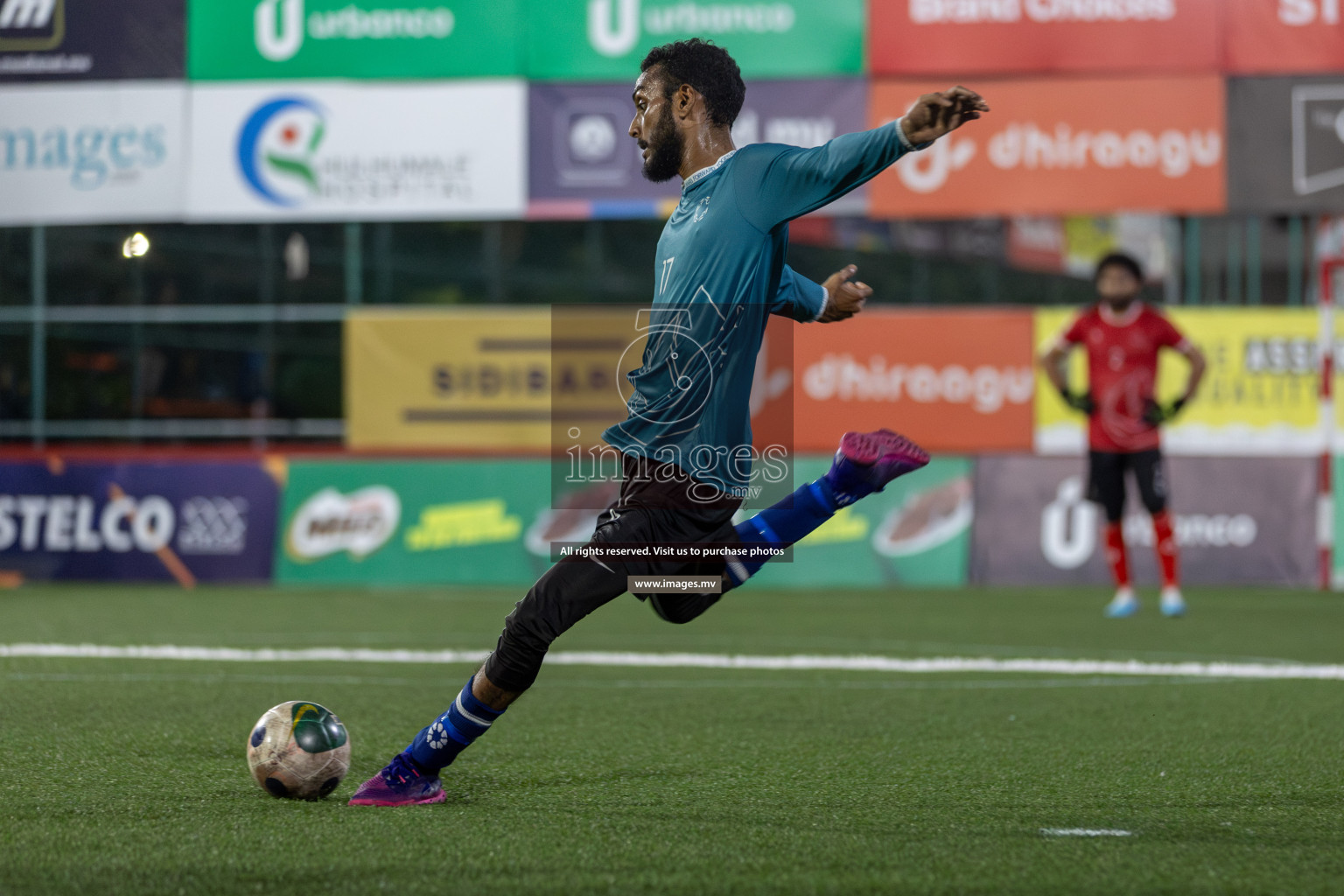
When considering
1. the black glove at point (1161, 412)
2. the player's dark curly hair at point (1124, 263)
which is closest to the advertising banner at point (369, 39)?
the player's dark curly hair at point (1124, 263)

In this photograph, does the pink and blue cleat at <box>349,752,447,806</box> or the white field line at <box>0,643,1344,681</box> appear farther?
the white field line at <box>0,643,1344,681</box>

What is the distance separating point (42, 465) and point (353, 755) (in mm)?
9014

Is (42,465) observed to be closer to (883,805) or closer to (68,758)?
(68,758)

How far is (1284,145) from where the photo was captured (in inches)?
526

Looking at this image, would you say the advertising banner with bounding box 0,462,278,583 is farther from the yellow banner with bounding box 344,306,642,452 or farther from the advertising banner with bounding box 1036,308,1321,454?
the advertising banner with bounding box 1036,308,1321,454

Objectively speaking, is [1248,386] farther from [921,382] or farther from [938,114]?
[938,114]

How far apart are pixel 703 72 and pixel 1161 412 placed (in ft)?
23.6

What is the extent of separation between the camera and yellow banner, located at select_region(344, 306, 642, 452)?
13.9 meters

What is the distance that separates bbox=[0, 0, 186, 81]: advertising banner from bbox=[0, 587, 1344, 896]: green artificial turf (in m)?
6.25

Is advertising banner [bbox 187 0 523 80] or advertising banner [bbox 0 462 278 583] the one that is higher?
advertising banner [bbox 187 0 523 80]

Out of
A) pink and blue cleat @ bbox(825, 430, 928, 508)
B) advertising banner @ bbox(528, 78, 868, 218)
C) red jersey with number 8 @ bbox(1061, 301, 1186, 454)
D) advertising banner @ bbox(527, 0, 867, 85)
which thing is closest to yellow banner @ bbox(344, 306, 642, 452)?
advertising banner @ bbox(528, 78, 868, 218)

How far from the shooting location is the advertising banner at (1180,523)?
13.2 meters

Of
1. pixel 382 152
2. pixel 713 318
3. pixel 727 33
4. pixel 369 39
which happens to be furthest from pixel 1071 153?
pixel 713 318

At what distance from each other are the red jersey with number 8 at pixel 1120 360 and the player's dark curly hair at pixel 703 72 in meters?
7.07
